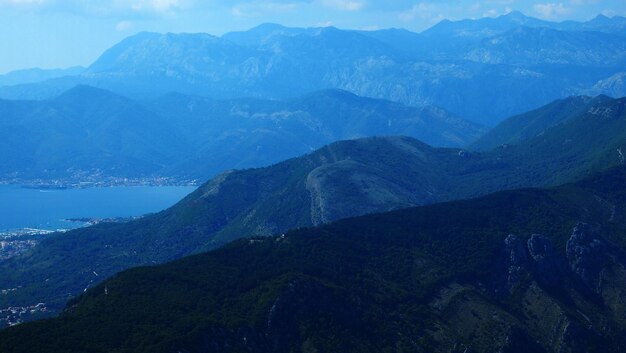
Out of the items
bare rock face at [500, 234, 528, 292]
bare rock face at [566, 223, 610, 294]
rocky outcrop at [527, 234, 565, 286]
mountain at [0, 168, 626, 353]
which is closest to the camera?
mountain at [0, 168, 626, 353]

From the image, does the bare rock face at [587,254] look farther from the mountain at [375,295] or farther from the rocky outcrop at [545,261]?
the rocky outcrop at [545,261]

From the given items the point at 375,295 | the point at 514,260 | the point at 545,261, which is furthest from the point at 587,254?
the point at 375,295

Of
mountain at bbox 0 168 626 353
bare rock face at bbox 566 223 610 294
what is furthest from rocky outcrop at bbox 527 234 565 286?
bare rock face at bbox 566 223 610 294

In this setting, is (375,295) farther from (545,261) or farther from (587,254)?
(587,254)

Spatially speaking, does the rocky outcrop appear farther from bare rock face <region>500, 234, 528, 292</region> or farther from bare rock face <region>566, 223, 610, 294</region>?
bare rock face <region>566, 223, 610, 294</region>

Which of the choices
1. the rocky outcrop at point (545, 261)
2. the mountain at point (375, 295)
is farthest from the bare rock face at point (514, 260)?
the rocky outcrop at point (545, 261)
